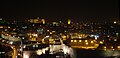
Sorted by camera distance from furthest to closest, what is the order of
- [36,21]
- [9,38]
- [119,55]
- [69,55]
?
[36,21]
[9,38]
[69,55]
[119,55]

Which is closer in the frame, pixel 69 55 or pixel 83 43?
pixel 69 55

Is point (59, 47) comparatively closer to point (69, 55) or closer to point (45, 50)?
point (45, 50)

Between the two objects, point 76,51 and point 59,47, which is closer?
point 76,51

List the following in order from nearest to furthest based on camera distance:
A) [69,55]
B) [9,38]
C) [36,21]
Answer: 1. [69,55]
2. [9,38]
3. [36,21]

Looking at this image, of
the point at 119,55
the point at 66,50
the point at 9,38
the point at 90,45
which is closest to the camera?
the point at 119,55

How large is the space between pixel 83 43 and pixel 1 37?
8939 millimetres

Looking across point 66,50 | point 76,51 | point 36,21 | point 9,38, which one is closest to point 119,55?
point 76,51

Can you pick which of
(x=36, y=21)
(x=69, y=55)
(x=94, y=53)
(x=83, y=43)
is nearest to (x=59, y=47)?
(x=83, y=43)

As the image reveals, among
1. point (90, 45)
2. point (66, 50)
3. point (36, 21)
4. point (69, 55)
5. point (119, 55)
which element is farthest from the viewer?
point (36, 21)

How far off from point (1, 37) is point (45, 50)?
8.69 m

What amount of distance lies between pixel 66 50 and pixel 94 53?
1.55 meters

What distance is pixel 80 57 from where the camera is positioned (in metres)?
8.30

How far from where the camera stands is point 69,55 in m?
8.86

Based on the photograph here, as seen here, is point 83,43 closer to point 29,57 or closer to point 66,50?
point 66,50
